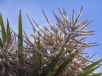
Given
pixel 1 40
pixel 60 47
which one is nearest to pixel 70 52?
pixel 60 47

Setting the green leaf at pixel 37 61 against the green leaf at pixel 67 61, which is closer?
the green leaf at pixel 37 61

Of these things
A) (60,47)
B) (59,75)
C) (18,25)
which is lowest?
(59,75)

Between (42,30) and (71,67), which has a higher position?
(42,30)

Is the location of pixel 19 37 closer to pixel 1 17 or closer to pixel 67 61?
pixel 1 17

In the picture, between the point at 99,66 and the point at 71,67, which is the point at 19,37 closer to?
the point at 71,67

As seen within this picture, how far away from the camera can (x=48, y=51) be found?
662 centimetres

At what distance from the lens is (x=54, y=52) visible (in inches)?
260

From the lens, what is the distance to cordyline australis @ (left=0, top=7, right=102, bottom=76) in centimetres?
650

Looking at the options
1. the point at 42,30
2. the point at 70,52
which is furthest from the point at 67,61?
the point at 42,30

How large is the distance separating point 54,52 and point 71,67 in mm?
385

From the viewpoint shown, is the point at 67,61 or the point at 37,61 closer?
the point at 37,61

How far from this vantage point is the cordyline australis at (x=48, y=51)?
21.3 ft

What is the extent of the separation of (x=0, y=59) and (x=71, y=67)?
1.14m

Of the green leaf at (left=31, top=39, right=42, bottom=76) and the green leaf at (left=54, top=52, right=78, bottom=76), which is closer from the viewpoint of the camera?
the green leaf at (left=31, top=39, right=42, bottom=76)
